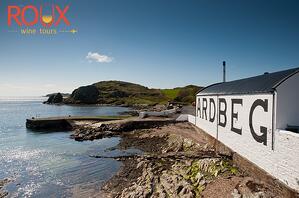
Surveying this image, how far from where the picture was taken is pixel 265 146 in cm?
1277

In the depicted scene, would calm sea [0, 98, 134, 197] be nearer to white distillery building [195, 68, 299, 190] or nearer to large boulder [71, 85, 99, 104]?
white distillery building [195, 68, 299, 190]

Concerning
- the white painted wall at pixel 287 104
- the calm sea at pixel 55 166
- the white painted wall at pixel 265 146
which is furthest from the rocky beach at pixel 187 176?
the white painted wall at pixel 287 104

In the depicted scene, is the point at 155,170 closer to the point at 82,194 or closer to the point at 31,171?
the point at 82,194

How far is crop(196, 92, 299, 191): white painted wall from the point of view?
34.7 ft

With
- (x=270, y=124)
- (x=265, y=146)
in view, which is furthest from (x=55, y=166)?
(x=270, y=124)

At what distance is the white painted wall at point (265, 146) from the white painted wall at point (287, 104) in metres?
0.46

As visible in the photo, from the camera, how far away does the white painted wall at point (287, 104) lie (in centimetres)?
1187

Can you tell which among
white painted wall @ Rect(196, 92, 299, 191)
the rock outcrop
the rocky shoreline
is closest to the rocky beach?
the rocky shoreline

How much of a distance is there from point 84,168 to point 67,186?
3874 millimetres

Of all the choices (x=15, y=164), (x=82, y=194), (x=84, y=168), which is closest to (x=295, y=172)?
(x=82, y=194)

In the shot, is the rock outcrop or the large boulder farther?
the large boulder

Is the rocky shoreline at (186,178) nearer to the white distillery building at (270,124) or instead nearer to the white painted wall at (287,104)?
the white distillery building at (270,124)

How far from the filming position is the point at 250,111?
14.4 m

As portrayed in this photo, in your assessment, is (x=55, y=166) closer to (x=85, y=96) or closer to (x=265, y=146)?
(x=265, y=146)
